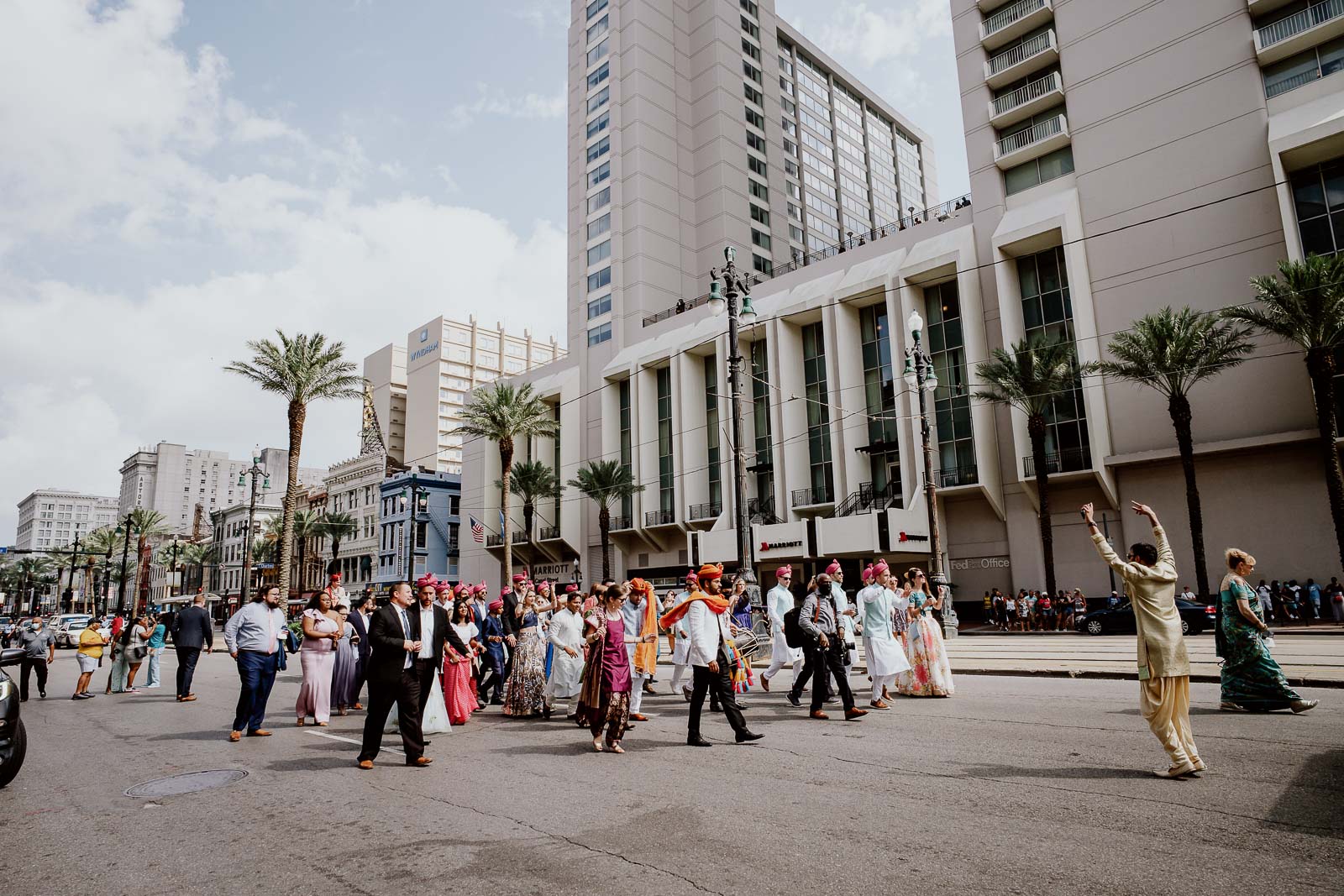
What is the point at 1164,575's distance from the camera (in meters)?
6.62

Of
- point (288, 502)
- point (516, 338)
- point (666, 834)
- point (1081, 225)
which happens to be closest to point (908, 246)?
point (1081, 225)

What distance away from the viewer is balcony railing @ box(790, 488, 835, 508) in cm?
4153

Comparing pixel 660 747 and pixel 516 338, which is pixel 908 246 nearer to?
pixel 660 747

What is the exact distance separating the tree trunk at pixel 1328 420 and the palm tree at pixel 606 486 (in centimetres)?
3339

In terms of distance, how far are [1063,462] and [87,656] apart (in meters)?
33.6

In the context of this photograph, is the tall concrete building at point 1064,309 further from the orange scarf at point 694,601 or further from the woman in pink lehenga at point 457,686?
the orange scarf at point 694,601

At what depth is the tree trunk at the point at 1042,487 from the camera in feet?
102

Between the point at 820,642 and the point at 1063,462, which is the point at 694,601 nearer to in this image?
the point at 820,642

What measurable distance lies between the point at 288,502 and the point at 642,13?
153 feet

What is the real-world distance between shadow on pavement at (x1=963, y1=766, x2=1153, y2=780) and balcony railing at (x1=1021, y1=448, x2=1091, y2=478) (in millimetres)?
28351

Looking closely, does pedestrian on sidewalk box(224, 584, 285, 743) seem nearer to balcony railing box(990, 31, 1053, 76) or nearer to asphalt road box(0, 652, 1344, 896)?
asphalt road box(0, 652, 1344, 896)

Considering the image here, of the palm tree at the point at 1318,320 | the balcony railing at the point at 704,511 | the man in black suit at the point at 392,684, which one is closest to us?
the man in black suit at the point at 392,684

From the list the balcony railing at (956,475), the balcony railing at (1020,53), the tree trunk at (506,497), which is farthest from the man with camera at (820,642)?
the balcony railing at (1020,53)

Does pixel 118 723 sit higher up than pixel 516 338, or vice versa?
pixel 516 338
